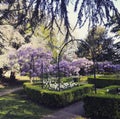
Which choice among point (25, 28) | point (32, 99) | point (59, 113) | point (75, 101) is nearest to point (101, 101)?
point (59, 113)

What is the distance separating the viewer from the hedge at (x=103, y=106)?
46.1ft

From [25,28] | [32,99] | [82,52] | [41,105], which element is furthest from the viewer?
[82,52]

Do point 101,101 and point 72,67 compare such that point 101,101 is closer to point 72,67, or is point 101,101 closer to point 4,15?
point 4,15

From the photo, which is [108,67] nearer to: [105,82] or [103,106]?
[105,82]

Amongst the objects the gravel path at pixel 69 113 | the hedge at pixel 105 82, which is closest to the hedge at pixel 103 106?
the gravel path at pixel 69 113

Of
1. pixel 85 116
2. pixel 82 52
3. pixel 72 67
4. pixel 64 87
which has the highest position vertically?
pixel 82 52

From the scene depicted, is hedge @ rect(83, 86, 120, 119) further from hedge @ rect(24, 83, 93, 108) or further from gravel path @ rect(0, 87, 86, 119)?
hedge @ rect(24, 83, 93, 108)

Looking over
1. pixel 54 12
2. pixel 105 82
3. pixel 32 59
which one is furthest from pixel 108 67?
pixel 54 12

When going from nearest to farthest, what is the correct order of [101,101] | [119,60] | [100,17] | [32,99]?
[100,17], [101,101], [32,99], [119,60]

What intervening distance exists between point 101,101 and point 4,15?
36.9ft

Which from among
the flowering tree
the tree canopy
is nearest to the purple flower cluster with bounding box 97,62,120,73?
the flowering tree

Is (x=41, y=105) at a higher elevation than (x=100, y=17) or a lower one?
lower

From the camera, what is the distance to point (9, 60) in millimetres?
29641

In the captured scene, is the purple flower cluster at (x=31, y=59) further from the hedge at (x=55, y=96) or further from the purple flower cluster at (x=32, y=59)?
the hedge at (x=55, y=96)
